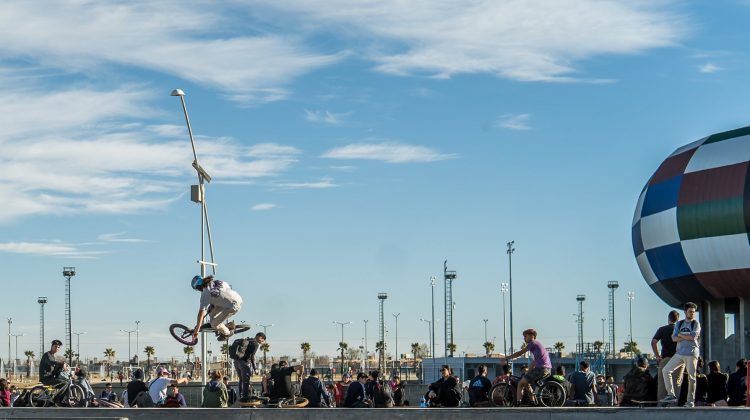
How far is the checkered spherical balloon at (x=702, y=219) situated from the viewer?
193ft

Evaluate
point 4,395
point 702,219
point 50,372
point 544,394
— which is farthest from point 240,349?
point 702,219

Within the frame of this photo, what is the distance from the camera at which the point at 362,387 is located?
22484mm

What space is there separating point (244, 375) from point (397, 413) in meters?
4.35

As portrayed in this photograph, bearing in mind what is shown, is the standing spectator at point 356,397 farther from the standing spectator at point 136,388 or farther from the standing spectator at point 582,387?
the standing spectator at point 582,387

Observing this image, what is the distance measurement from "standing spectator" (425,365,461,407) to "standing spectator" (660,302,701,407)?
4.21 meters

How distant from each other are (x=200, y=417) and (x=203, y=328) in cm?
365

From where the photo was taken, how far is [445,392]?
21469 mm

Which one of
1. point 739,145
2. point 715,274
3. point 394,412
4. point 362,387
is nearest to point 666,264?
point 715,274

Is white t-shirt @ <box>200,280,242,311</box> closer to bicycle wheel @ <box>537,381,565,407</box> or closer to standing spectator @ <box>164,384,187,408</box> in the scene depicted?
standing spectator @ <box>164,384,187,408</box>

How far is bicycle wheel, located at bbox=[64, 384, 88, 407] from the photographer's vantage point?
67.7 ft

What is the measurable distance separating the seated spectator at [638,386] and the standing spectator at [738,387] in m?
1.37

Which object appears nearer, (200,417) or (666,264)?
(200,417)

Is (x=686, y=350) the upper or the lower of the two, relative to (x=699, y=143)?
lower

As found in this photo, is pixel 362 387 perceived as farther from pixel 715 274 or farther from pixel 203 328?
pixel 715 274
